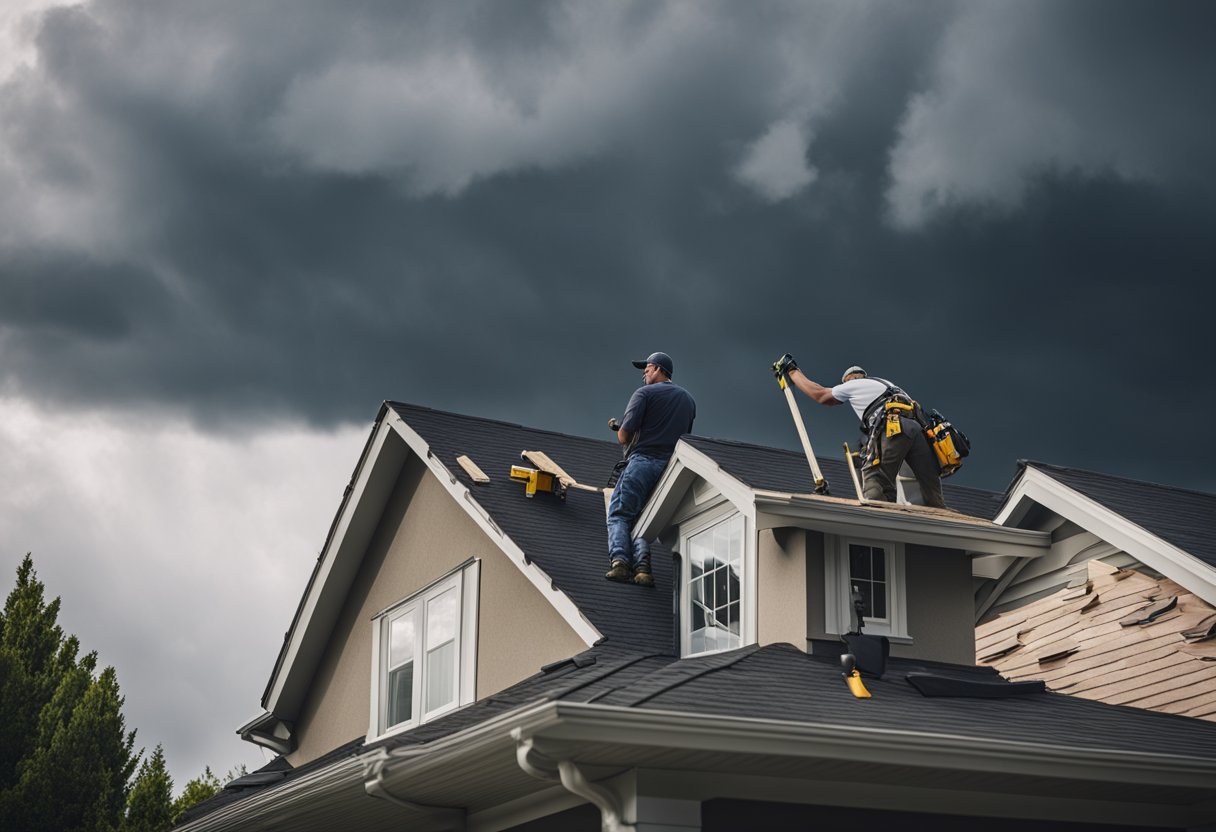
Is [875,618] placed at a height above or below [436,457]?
below

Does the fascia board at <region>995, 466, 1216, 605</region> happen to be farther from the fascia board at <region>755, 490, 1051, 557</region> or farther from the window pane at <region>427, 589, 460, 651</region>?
the window pane at <region>427, 589, 460, 651</region>

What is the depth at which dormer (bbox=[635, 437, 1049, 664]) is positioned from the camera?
10.6m

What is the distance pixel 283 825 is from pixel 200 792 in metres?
15.3

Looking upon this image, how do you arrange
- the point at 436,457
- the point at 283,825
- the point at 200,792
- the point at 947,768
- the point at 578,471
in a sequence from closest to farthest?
the point at 947,768 < the point at 283,825 < the point at 436,457 < the point at 578,471 < the point at 200,792

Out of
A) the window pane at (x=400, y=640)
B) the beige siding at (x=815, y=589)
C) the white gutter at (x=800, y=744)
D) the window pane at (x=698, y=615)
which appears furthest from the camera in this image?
the window pane at (x=400, y=640)

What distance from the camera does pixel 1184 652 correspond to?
11.6 m

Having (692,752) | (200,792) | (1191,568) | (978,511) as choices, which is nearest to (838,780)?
(692,752)

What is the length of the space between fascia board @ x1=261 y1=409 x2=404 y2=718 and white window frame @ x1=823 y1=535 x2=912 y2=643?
228 inches

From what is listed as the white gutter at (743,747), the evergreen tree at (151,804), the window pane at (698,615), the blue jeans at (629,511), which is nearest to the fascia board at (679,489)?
the blue jeans at (629,511)

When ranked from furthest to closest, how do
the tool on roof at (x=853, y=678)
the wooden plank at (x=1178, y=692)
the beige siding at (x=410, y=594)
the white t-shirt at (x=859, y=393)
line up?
the white t-shirt at (x=859, y=393) → the beige siding at (x=410, y=594) → the wooden plank at (x=1178, y=692) → the tool on roof at (x=853, y=678)

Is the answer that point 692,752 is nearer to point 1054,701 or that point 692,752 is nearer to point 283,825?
point 1054,701

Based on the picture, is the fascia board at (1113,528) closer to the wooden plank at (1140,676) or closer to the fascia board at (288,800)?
the wooden plank at (1140,676)

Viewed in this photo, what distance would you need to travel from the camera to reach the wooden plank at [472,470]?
13328 millimetres

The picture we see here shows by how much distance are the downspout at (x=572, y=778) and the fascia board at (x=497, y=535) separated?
3120 millimetres
